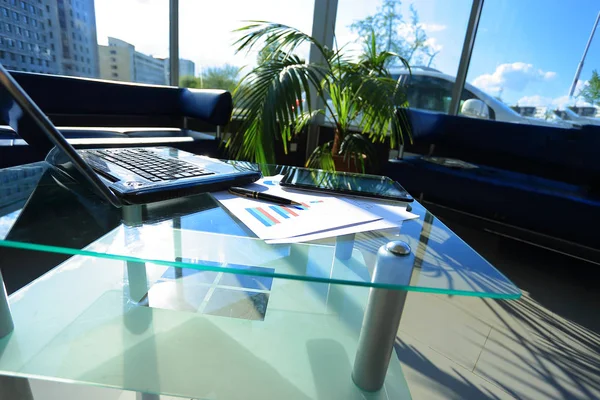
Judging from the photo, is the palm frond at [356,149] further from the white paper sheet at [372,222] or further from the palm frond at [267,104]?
the white paper sheet at [372,222]

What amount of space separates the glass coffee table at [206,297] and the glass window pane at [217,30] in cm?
195

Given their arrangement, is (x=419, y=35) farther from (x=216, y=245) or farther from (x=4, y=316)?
(x=4, y=316)

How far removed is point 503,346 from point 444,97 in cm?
192

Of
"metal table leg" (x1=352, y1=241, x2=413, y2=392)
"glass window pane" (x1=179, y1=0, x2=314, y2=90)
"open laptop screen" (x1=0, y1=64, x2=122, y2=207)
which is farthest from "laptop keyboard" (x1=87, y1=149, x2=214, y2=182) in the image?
"glass window pane" (x1=179, y1=0, x2=314, y2=90)

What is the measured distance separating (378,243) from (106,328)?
0.60 metres

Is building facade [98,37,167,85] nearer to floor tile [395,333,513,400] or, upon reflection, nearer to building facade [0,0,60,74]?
building facade [0,0,60,74]

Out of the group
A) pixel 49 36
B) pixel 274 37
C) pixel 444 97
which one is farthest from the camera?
pixel 444 97

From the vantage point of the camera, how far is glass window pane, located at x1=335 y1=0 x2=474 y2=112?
7.39ft

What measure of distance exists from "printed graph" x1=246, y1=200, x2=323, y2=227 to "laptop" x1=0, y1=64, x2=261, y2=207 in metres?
0.12

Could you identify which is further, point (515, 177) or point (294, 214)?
point (515, 177)

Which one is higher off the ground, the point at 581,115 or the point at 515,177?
the point at 581,115

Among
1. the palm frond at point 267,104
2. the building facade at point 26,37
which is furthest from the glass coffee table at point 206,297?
the building facade at point 26,37

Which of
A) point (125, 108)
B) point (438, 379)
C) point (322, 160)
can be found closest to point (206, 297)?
point (438, 379)

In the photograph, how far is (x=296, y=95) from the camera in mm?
1375
